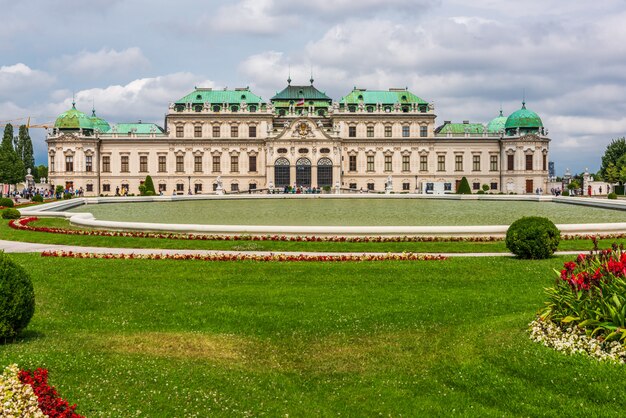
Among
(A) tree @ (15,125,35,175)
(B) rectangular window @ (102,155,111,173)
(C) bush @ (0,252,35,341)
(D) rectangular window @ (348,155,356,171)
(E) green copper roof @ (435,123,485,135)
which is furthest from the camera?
(A) tree @ (15,125,35,175)

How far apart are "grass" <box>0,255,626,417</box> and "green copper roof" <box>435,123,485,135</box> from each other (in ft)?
279

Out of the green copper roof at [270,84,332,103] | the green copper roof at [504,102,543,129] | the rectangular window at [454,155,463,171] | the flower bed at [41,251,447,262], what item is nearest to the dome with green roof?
the green copper roof at [504,102,543,129]

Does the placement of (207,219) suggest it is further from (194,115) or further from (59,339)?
(194,115)

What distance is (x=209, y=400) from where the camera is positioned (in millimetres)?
8180

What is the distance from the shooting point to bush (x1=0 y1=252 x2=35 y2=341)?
31.0 feet

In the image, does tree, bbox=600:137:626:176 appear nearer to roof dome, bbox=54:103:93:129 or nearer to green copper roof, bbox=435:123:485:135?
green copper roof, bbox=435:123:485:135

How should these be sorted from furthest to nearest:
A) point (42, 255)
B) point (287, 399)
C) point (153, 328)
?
point (42, 255) → point (153, 328) → point (287, 399)

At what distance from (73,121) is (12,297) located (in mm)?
91661

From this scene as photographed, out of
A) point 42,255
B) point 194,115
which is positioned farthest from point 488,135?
point 42,255

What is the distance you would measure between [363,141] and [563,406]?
88.1 meters

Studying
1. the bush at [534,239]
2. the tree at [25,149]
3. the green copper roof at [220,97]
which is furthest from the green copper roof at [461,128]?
the bush at [534,239]

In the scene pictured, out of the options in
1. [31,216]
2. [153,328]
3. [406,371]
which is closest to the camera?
[406,371]

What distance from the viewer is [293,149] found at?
92000mm

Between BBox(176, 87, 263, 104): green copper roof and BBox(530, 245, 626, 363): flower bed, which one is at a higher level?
BBox(176, 87, 263, 104): green copper roof
